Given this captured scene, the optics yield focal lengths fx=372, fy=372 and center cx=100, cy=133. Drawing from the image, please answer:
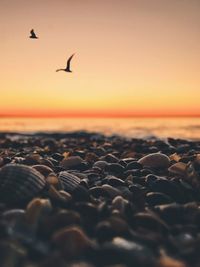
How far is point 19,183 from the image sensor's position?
4.78 metres

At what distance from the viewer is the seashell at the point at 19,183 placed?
179 inches

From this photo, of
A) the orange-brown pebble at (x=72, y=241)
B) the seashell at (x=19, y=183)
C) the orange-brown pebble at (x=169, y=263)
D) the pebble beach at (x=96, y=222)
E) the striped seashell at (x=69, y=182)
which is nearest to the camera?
the orange-brown pebble at (x=169, y=263)

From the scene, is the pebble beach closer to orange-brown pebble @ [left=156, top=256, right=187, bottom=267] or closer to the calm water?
orange-brown pebble @ [left=156, top=256, right=187, bottom=267]

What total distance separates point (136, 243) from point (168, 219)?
35.1 inches

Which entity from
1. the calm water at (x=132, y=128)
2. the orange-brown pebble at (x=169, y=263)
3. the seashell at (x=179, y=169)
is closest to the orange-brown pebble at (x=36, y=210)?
the orange-brown pebble at (x=169, y=263)

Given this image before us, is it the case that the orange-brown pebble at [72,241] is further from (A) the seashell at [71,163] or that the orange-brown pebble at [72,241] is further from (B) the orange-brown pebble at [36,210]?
(A) the seashell at [71,163]

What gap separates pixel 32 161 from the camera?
7.51m

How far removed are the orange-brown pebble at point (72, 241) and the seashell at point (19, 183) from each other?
50.4 inches

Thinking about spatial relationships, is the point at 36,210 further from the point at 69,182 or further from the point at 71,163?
the point at 71,163

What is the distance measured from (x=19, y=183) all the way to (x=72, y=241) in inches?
65.9

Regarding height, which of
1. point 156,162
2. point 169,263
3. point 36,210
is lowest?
point 169,263

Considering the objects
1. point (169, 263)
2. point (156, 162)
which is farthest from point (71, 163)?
point (169, 263)

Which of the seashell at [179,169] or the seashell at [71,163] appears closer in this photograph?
the seashell at [179,169]

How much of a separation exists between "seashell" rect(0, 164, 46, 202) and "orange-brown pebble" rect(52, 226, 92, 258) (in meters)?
1.28
